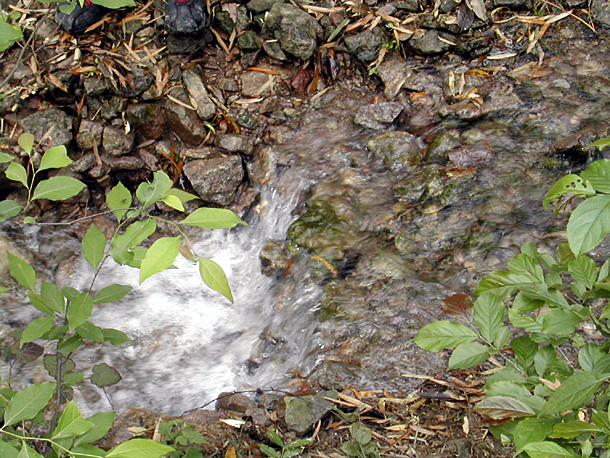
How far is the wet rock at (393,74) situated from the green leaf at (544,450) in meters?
3.59

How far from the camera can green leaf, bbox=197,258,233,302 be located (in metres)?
1.06

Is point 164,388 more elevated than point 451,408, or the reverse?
point 451,408

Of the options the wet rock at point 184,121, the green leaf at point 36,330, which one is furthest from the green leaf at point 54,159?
the wet rock at point 184,121

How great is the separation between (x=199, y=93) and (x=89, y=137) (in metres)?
1.08

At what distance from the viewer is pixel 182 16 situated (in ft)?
13.7

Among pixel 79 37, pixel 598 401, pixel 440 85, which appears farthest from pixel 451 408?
pixel 79 37

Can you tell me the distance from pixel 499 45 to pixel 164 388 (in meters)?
3.85

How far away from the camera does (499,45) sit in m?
4.04

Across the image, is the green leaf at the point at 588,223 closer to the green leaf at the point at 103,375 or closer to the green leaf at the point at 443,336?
the green leaf at the point at 443,336

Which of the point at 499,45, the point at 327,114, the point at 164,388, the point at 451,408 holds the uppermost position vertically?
the point at 499,45

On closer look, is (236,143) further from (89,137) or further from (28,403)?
(28,403)

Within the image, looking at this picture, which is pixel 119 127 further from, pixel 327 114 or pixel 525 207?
pixel 525 207

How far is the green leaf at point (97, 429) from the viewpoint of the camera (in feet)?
4.11

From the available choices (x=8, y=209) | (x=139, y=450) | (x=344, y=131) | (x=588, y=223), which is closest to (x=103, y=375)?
(x=8, y=209)
